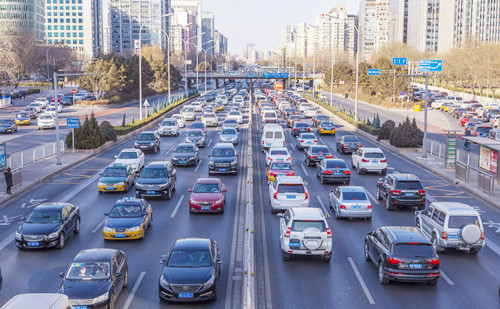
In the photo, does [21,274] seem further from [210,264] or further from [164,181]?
[164,181]

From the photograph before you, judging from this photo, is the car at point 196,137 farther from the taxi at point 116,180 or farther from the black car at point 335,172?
the black car at point 335,172

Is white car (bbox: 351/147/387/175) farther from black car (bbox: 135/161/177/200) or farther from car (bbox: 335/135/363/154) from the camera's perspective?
black car (bbox: 135/161/177/200)

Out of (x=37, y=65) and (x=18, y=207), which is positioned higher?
(x=37, y=65)

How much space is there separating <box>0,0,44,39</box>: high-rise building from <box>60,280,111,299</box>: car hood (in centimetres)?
16009

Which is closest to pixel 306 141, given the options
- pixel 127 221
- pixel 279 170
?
pixel 279 170

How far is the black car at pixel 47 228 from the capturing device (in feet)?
64.6

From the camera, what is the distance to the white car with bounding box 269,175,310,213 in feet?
79.7

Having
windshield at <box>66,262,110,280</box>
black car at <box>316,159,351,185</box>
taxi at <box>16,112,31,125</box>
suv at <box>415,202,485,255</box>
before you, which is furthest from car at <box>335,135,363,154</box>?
taxi at <box>16,112,31,125</box>

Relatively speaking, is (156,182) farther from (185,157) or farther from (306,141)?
(306,141)

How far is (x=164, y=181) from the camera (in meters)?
27.9

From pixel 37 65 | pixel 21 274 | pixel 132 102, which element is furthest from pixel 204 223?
pixel 37 65

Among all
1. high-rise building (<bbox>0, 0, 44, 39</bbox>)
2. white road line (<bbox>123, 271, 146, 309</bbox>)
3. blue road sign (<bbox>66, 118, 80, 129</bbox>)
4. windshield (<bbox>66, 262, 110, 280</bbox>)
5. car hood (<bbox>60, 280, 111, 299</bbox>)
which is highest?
high-rise building (<bbox>0, 0, 44, 39</bbox>)

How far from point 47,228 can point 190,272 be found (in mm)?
7261

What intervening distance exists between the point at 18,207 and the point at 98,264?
546 inches
